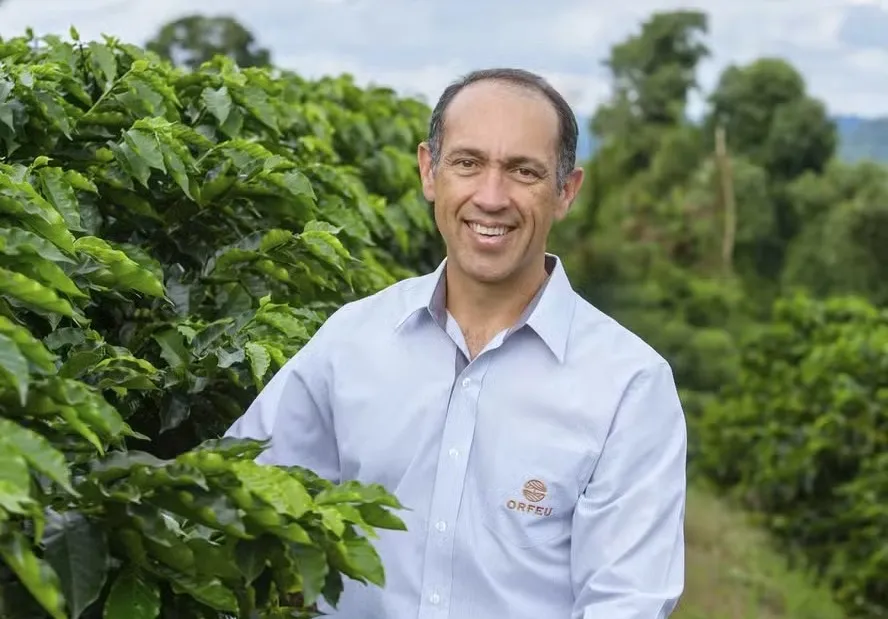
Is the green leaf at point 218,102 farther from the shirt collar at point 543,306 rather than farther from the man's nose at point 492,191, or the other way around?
the man's nose at point 492,191

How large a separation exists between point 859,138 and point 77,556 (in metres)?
28.4

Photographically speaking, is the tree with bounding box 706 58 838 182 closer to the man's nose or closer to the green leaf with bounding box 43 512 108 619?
the man's nose

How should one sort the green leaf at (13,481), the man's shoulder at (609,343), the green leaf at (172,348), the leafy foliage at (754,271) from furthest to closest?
the leafy foliage at (754,271) → the green leaf at (172,348) → the man's shoulder at (609,343) → the green leaf at (13,481)

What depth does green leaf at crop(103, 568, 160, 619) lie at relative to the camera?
1781 mm

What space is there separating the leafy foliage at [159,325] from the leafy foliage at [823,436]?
513 centimetres

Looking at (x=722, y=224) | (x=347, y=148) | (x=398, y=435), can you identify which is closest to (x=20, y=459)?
(x=398, y=435)

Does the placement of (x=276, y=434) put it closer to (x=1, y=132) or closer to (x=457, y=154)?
(x=457, y=154)

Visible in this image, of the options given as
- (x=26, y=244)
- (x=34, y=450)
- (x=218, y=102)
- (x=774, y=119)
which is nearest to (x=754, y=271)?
(x=774, y=119)

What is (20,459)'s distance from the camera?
60.8 inches

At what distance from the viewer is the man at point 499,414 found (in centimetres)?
236

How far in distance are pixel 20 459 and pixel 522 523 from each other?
3.37 feet

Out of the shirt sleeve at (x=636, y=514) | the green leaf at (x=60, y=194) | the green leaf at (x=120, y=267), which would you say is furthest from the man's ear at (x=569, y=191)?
the green leaf at (x=60, y=194)

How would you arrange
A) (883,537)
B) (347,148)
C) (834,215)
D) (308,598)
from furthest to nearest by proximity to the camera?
(834,215), (883,537), (347,148), (308,598)

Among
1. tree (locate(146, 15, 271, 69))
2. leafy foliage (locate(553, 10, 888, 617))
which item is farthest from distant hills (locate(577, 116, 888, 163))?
tree (locate(146, 15, 271, 69))
